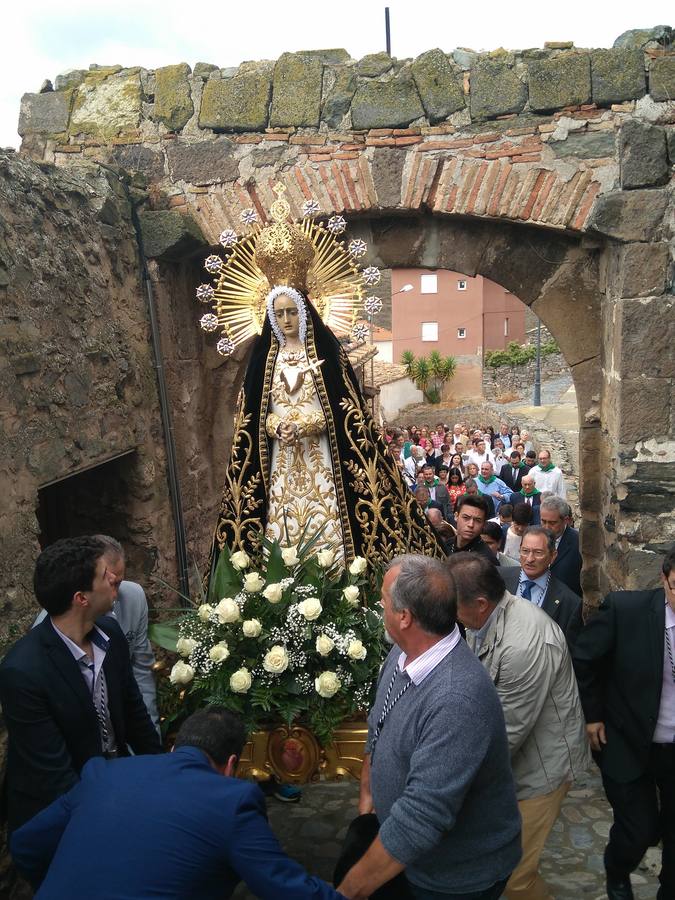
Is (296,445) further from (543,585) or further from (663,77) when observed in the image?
(663,77)

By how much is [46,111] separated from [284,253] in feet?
9.82

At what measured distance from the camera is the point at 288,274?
419cm

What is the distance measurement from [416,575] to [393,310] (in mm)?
28530

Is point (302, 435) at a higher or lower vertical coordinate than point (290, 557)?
higher

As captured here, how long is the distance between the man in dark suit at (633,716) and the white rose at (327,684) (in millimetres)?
890

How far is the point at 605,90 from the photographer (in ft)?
17.2

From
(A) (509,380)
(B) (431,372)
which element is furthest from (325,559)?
(A) (509,380)

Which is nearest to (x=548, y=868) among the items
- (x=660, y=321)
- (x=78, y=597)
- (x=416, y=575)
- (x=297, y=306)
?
(x=416, y=575)

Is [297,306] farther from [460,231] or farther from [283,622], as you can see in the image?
[460,231]

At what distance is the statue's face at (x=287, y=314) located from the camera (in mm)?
4129

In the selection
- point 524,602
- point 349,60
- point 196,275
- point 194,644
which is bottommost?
point 194,644

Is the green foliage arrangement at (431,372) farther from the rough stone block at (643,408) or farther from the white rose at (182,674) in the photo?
the white rose at (182,674)

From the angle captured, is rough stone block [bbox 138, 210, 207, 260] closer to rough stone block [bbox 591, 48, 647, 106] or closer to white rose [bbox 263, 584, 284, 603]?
rough stone block [bbox 591, 48, 647, 106]

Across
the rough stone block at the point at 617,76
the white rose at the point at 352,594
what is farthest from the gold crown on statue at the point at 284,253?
the rough stone block at the point at 617,76
